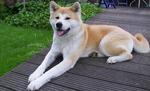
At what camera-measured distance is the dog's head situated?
12.5ft

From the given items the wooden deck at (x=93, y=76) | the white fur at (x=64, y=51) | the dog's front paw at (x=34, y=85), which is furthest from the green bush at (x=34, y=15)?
the dog's front paw at (x=34, y=85)

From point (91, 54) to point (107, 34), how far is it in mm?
363

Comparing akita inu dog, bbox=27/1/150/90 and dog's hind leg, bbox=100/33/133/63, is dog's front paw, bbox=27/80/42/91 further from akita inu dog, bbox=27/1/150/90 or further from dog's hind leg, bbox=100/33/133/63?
dog's hind leg, bbox=100/33/133/63

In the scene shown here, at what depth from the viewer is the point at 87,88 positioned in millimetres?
3375

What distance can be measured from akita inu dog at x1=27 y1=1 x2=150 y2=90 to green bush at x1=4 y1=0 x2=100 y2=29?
266cm

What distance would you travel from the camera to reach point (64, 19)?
3834 mm

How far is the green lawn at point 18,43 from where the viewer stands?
4.64 m

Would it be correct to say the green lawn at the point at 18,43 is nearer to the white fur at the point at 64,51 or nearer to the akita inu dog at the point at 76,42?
the white fur at the point at 64,51

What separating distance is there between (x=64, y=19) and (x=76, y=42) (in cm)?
38

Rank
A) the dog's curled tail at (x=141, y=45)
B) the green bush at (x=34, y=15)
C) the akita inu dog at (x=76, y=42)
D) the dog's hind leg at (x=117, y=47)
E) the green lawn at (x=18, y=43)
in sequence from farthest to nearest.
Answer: the green bush at (x=34, y=15)
the green lawn at (x=18, y=43)
the dog's curled tail at (x=141, y=45)
the dog's hind leg at (x=117, y=47)
the akita inu dog at (x=76, y=42)

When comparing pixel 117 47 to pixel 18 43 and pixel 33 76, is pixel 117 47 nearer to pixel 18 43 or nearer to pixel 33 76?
pixel 33 76

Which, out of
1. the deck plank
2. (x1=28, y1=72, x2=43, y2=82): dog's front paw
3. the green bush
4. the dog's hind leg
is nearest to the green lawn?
the green bush

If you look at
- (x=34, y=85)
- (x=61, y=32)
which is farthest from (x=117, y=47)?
(x=34, y=85)

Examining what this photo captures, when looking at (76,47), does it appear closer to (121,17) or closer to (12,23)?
(12,23)
